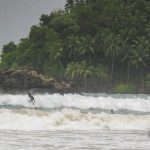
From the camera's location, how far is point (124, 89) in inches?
2840

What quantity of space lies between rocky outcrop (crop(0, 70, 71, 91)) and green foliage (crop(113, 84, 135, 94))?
912 centimetres

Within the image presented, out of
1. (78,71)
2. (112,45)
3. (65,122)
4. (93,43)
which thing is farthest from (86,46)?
(65,122)

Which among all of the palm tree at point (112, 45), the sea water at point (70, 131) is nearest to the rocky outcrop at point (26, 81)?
the palm tree at point (112, 45)

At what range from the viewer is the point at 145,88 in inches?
Answer: 2945

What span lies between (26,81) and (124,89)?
15146mm

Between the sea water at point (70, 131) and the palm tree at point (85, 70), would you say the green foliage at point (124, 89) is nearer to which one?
the palm tree at point (85, 70)

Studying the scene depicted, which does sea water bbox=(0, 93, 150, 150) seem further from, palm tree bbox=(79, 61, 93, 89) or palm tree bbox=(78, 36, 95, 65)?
palm tree bbox=(78, 36, 95, 65)

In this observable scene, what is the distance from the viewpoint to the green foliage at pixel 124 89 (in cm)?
7175

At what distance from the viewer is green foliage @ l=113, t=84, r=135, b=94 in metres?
71.8

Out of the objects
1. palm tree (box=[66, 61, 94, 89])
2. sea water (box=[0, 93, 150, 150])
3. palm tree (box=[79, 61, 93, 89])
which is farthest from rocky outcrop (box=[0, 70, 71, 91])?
sea water (box=[0, 93, 150, 150])

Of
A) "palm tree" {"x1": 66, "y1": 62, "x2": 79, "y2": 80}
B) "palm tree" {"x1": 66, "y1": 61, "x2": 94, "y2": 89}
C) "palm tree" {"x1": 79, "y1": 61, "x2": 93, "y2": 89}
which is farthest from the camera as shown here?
"palm tree" {"x1": 79, "y1": 61, "x2": 93, "y2": 89}

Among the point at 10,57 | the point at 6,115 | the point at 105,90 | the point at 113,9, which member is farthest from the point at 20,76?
the point at 6,115

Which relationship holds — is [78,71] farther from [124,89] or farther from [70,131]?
[70,131]

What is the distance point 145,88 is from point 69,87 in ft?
45.3
